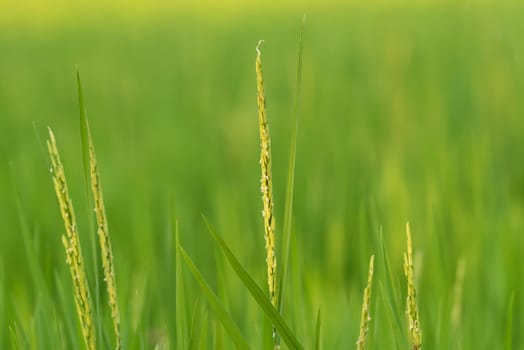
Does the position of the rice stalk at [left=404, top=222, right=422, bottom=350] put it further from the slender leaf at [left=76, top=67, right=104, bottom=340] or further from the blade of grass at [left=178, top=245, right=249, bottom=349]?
the slender leaf at [left=76, top=67, right=104, bottom=340]

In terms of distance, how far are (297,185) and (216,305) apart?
4.63 feet

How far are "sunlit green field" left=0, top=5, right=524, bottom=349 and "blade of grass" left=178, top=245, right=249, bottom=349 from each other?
2.9 inches

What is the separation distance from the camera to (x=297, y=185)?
6.47 feet

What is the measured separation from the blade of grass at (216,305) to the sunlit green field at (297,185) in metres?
0.07

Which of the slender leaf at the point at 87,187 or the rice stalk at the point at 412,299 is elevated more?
the slender leaf at the point at 87,187

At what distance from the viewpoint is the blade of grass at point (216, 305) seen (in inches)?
22.1

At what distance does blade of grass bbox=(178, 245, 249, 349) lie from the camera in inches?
22.1

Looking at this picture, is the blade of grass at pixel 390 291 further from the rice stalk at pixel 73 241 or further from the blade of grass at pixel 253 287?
the rice stalk at pixel 73 241

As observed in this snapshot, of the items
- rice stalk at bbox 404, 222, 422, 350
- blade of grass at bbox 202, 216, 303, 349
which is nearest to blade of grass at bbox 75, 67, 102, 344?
blade of grass at bbox 202, 216, 303, 349

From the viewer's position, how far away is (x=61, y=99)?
138 inches

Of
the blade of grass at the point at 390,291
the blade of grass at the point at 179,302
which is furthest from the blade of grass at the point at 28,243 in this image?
the blade of grass at the point at 390,291

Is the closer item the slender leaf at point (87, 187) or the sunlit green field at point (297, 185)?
the slender leaf at point (87, 187)

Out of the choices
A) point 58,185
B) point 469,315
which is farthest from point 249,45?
point 58,185

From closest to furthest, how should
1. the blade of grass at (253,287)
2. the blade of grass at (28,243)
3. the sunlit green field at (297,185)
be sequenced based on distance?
the blade of grass at (253,287) → the blade of grass at (28,243) → the sunlit green field at (297,185)
